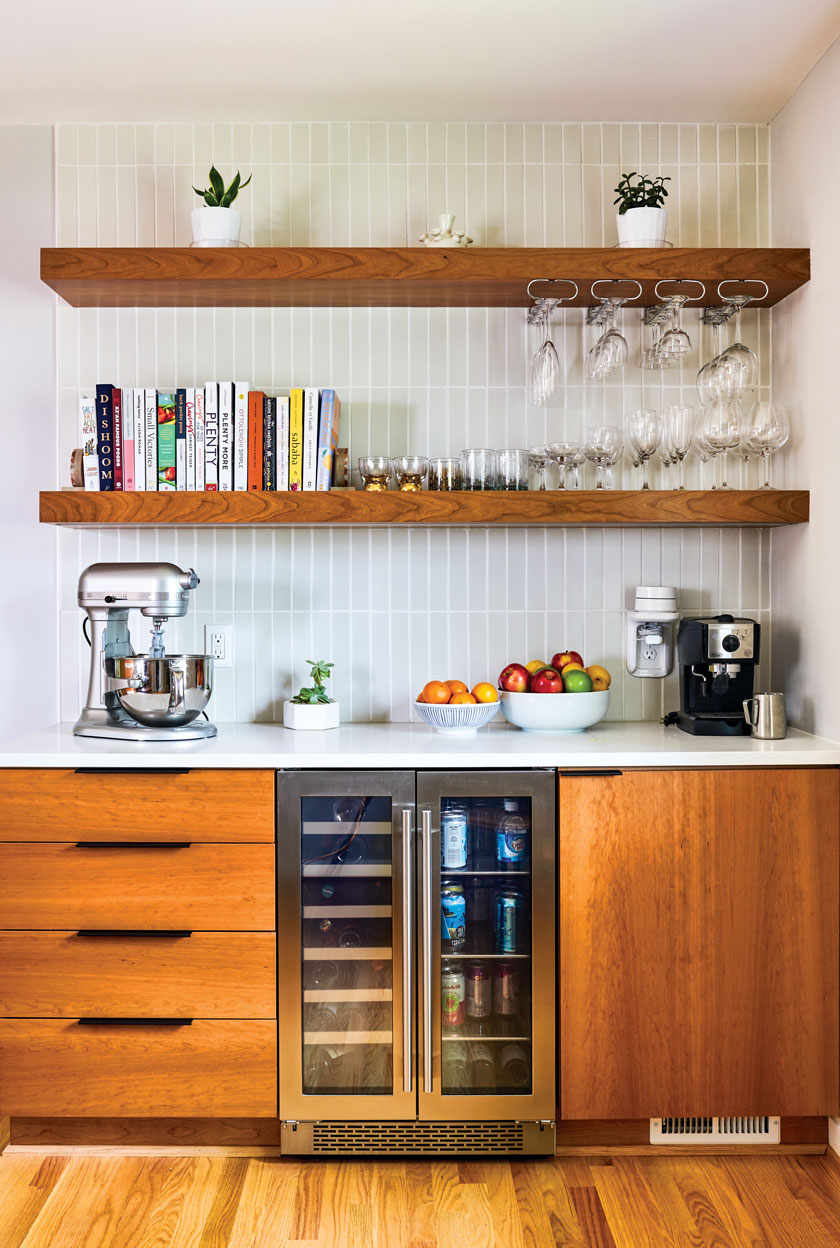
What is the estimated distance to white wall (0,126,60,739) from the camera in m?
2.61

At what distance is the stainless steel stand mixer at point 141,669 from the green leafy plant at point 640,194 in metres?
1.45

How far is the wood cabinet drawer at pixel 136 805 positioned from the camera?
2.09m

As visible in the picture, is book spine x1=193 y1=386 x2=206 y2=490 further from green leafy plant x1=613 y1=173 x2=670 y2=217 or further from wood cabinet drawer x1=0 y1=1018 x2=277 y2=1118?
wood cabinet drawer x1=0 y1=1018 x2=277 y2=1118

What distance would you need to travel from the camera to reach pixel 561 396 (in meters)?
2.63

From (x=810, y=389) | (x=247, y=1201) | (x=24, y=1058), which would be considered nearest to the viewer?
(x=247, y=1201)

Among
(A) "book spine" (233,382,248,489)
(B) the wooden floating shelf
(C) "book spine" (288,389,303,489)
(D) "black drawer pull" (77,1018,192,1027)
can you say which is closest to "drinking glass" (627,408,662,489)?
(B) the wooden floating shelf

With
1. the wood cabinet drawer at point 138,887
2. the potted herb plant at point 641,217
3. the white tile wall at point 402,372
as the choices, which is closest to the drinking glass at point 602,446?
the white tile wall at point 402,372

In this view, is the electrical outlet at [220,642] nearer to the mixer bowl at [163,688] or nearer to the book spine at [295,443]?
the mixer bowl at [163,688]

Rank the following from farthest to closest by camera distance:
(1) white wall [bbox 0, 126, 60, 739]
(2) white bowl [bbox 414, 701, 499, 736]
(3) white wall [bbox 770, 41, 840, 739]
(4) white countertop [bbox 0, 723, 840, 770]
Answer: (1) white wall [bbox 0, 126, 60, 739]
(2) white bowl [bbox 414, 701, 499, 736]
(3) white wall [bbox 770, 41, 840, 739]
(4) white countertop [bbox 0, 723, 840, 770]

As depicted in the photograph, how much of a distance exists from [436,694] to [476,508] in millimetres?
464

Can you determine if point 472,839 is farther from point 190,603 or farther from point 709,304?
point 709,304

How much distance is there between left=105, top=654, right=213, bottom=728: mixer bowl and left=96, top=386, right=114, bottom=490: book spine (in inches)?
18.4

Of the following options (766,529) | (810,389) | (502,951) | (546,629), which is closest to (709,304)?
(810,389)

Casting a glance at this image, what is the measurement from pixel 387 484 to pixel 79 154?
1255mm
